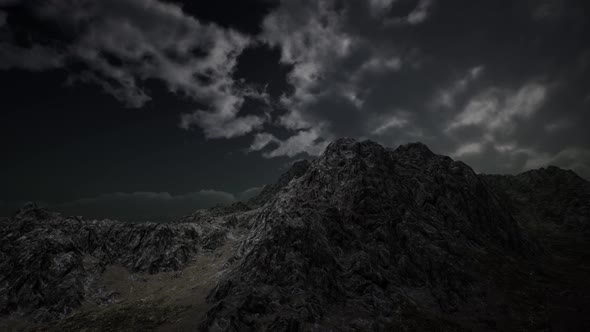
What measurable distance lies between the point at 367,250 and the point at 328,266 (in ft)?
53.1

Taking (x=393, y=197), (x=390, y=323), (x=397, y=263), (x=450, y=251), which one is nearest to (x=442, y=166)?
(x=393, y=197)

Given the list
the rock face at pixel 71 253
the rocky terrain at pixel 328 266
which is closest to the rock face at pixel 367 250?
the rocky terrain at pixel 328 266

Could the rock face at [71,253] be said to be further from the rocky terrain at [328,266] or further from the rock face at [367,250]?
the rock face at [367,250]

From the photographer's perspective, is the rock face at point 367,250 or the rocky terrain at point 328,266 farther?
the rocky terrain at point 328,266

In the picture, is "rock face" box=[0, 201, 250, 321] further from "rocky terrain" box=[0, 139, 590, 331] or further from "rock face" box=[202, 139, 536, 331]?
"rock face" box=[202, 139, 536, 331]

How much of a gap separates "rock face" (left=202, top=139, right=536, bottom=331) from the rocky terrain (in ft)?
1.43

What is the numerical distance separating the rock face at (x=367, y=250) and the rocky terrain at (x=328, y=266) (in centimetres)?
44

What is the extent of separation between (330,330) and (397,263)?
120 feet

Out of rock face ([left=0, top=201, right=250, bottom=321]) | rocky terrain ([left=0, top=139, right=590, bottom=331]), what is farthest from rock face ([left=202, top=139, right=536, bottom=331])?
rock face ([left=0, top=201, right=250, bottom=321])

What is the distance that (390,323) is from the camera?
6631cm

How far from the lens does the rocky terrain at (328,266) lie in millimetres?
69562

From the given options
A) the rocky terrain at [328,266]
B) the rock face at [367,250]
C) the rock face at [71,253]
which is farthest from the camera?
the rock face at [71,253]

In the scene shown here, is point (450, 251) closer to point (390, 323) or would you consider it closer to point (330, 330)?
point (390, 323)

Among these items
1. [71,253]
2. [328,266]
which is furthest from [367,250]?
[71,253]
